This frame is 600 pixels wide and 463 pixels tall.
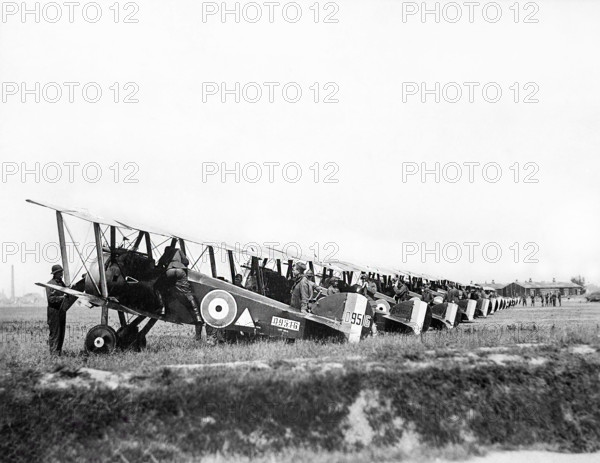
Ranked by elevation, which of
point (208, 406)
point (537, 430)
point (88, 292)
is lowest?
point (537, 430)

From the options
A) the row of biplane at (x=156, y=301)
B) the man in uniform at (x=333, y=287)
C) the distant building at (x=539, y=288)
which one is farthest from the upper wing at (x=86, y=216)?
the distant building at (x=539, y=288)

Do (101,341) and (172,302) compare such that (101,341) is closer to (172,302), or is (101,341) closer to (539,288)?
(172,302)

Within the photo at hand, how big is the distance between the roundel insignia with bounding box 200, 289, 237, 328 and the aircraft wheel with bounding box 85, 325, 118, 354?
5.55 ft

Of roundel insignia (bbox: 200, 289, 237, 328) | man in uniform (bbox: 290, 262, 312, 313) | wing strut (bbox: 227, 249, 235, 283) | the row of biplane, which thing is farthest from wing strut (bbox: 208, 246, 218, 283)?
man in uniform (bbox: 290, 262, 312, 313)

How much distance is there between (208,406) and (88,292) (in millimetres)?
5341

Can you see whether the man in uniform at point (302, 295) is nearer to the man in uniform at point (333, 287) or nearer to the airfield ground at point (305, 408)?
the man in uniform at point (333, 287)

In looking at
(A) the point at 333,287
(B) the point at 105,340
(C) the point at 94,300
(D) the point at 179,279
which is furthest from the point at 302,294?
(A) the point at 333,287

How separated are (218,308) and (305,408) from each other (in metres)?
4.79

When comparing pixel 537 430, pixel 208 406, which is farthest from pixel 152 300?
pixel 537 430

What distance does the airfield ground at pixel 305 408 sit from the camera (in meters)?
6.07

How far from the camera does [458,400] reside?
7.08m

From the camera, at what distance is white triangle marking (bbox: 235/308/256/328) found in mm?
10977

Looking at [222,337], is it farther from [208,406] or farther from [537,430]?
[537,430]

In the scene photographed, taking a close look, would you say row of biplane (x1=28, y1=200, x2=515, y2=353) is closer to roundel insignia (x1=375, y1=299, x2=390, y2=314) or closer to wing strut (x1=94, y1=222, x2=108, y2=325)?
wing strut (x1=94, y1=222, x2=108, y2=325)
